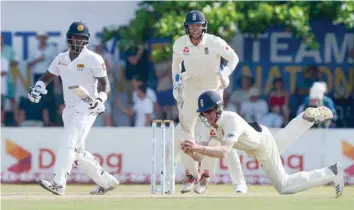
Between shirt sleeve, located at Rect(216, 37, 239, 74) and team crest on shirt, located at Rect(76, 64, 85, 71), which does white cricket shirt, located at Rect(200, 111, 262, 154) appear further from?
team crest on shirt, located at Rect(76, 64, 85, 71)

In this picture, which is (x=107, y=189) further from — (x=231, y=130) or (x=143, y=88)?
(x=143, y=88)

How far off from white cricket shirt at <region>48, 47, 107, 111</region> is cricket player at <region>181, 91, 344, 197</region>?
57.2 inches

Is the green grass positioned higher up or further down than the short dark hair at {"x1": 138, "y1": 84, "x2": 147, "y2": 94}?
further down

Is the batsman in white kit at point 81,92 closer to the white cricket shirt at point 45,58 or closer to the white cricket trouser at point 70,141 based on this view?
the white cricket trouser at point 70,141

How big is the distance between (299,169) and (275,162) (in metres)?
4.92

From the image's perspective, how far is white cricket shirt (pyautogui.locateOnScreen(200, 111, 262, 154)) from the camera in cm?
1238

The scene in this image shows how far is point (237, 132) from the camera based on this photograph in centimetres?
1242

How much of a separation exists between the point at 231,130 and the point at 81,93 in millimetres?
2283

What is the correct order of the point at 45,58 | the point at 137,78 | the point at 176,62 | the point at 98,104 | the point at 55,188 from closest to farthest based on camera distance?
the point at 55,188, the point at 98,104, the point at 176,62, the point at 137,78, the point at 45,58

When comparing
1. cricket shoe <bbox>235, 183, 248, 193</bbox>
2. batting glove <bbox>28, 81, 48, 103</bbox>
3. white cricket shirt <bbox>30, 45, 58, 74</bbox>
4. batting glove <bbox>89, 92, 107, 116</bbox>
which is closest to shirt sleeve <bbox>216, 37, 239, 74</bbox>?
Answer: batting glove <bbox>89, 92, 107, 116</bbox>

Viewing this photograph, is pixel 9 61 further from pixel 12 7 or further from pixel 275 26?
pixel 275 26

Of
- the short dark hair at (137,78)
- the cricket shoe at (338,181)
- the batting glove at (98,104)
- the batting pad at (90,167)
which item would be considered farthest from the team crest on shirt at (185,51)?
the short dark hair at (137,78)

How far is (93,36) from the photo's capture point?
20781mm

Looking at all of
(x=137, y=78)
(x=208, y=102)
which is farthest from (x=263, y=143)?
(x=137, y=78)
